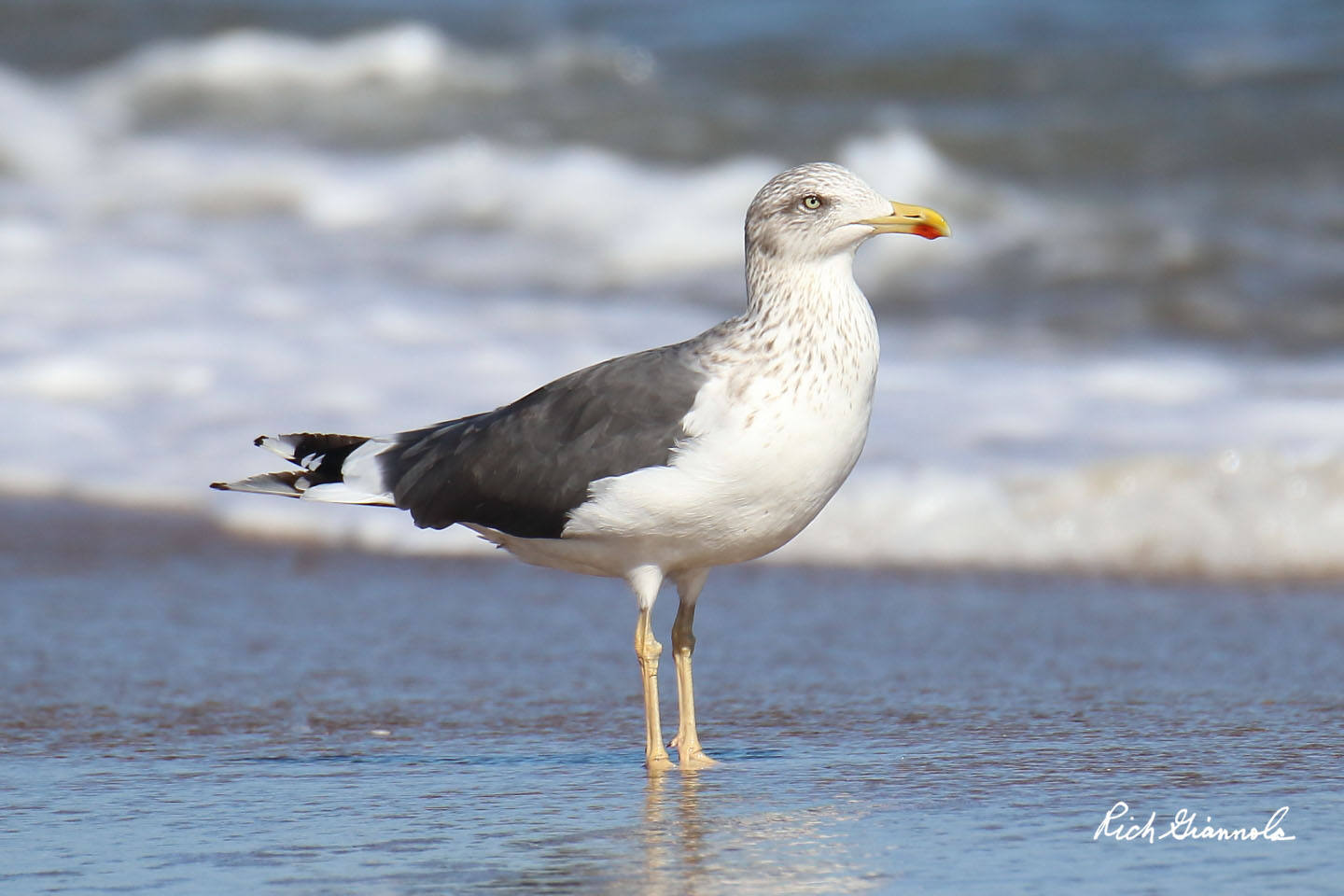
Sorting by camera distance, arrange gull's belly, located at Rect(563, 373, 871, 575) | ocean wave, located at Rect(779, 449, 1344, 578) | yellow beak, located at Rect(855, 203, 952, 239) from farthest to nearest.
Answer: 1. ocean wave, located at Rect(779, 449, 1344, 578)
2. yellow beak, located at Rect(855, 203, 952, 239)
3. gull's belly, located at Rect(563, 373, 871, 575)

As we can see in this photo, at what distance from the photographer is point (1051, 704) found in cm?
453

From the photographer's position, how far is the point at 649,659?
13.9 feet

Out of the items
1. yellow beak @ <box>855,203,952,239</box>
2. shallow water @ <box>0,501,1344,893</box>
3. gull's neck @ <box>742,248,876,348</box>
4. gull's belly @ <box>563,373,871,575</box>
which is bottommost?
shallow water @ <box>0,501,1344,893</box>

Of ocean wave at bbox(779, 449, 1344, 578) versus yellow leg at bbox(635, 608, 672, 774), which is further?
ocean wave at bbox(779, 449, 1344, 578)

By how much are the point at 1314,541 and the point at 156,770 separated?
12.3ft

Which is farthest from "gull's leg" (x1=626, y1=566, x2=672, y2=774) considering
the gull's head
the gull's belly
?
the gull's head

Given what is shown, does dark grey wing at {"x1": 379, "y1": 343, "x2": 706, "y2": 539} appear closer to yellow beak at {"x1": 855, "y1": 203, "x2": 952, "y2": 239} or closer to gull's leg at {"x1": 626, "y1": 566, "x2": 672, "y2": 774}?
gull's leg at {"x1": 626, "y1": 566, "x2": 672, "y2": 774}

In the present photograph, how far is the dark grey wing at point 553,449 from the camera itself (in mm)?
4055

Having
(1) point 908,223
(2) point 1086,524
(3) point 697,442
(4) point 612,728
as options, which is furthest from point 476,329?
(3) point 697,442

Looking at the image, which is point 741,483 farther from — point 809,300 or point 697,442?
point 809,300

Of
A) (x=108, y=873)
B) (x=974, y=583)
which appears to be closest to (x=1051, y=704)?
(x=974, y=583)

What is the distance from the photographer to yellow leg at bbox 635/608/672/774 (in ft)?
13.4

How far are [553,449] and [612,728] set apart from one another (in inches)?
28.6

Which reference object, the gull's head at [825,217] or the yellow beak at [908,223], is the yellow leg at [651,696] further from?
the yellow beak at [908,223]
